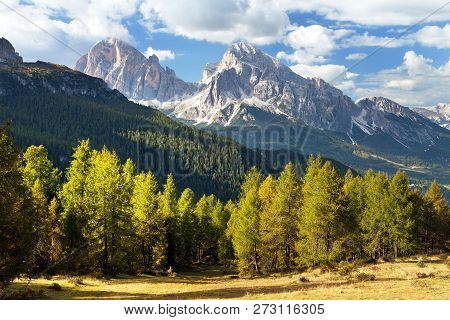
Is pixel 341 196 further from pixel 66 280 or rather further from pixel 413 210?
pixel 66 280

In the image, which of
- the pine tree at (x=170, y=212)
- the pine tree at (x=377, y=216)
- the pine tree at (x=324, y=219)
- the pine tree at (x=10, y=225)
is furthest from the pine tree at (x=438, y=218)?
the pine tree at (x=10, y=225)

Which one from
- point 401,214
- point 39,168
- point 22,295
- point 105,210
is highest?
point 39,168

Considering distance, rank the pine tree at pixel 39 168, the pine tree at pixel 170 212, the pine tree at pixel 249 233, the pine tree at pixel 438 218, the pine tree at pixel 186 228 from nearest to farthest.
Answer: the pine tree at pixel 39 168 → the pine tree at pixel 249 233 → the pine tree at pixel 170 212 → the pine tree at pixel 186 228 → the pine tree at pixel 438 218

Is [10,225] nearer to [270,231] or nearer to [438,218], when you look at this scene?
[270,231]

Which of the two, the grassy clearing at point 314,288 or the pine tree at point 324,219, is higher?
the pine tree at point 324,219

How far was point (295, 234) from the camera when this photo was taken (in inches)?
1972

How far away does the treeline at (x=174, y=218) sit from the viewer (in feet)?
132

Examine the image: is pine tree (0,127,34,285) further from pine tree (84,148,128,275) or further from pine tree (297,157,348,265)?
pine tree (297,157,348,265)

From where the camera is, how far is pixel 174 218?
60.6 metres

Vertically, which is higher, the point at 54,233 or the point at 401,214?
the point at 401,214

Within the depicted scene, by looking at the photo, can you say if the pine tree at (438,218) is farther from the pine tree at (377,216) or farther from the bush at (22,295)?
the bush at (22,295)

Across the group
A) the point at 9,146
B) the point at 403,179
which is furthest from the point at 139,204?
the point at 403,179

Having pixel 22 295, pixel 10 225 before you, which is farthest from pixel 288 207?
pixel 10 225
